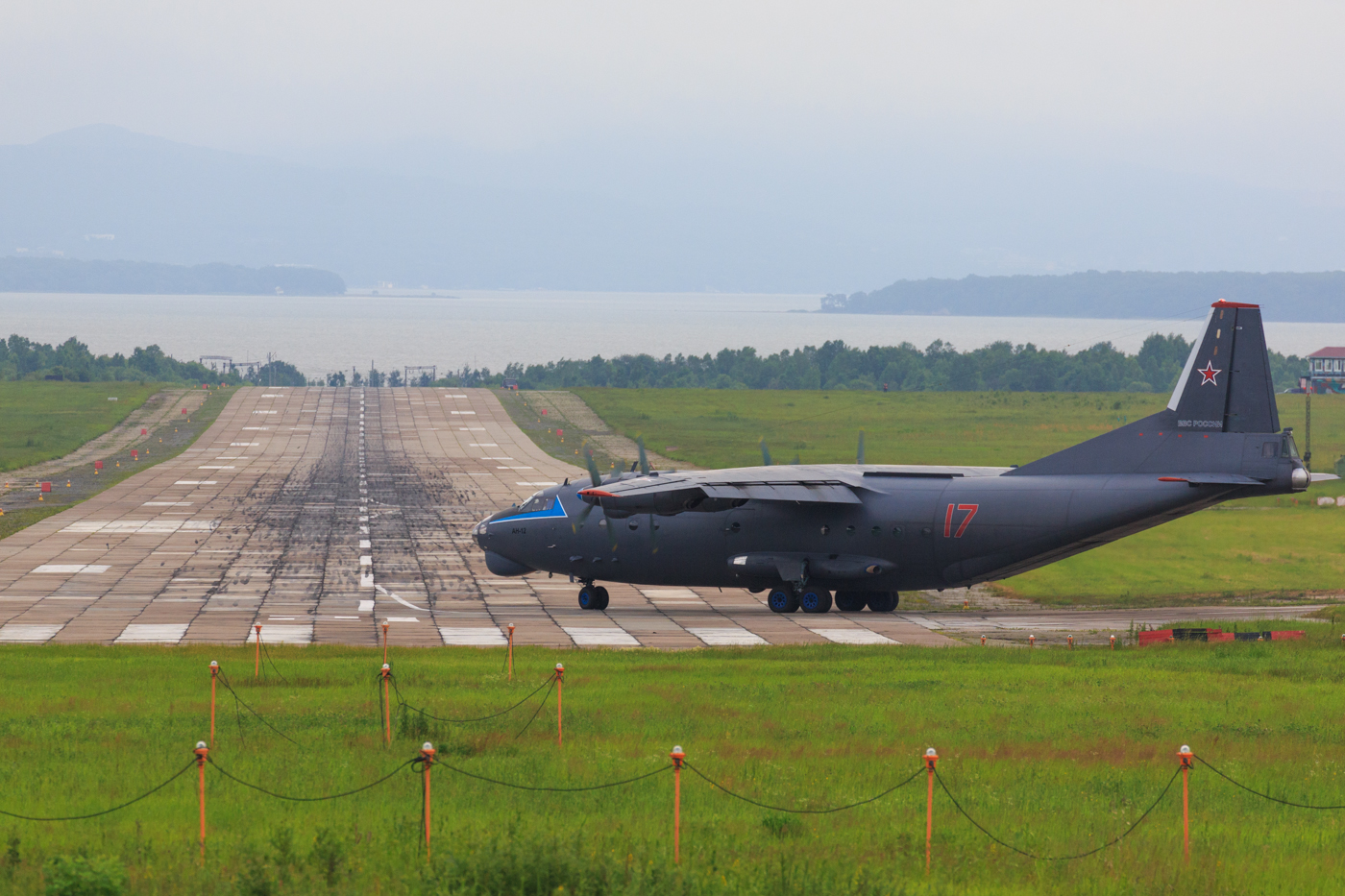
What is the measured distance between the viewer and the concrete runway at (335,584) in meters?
36.7

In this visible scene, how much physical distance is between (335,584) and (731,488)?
1479 centimetres

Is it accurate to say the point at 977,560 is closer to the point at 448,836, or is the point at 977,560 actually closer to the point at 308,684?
the point at 308,684

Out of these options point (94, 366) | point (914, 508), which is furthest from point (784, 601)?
point (94, 366)

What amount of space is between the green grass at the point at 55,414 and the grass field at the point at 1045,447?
42803mm

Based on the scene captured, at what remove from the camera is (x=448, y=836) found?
1517cm

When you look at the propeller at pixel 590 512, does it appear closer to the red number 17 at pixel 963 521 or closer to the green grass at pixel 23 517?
the red number 17 at pixel 963 521

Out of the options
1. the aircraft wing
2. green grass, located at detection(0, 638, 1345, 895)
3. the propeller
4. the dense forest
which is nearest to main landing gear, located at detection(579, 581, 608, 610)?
the propeller

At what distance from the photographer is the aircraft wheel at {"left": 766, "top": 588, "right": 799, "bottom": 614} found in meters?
41.1

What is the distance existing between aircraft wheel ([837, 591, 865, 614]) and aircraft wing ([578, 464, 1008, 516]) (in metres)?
3.83

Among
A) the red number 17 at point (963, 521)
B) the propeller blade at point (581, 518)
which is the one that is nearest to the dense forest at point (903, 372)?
the propeller blade at point (581, 518)

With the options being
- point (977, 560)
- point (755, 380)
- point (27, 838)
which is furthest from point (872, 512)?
point (755, 380)

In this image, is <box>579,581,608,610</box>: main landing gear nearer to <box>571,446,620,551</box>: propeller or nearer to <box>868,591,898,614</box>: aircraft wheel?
<box>571,446,620,551</box>: propeller

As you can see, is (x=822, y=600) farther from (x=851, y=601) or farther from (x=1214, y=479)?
(x=1214, y=479)

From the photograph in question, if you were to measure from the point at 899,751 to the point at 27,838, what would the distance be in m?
12.2
